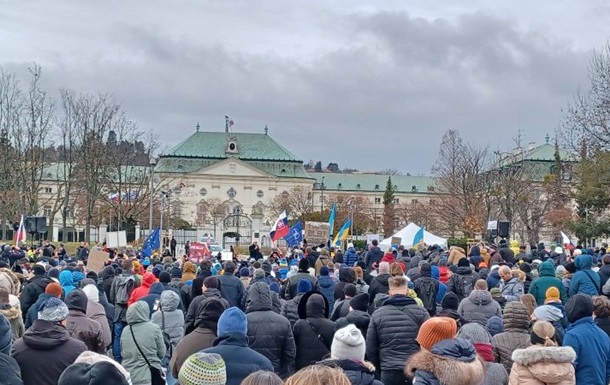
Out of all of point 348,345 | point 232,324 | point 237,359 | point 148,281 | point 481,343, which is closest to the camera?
point 348,345

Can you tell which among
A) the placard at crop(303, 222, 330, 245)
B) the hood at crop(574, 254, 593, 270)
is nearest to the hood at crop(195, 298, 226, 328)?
the hood at crop(574, 254, 593, 270)

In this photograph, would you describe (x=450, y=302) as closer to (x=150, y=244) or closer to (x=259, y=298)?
(x=259, y=298)

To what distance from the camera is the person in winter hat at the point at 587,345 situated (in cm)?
792

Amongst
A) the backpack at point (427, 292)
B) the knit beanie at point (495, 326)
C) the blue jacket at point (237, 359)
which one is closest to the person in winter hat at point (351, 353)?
the blue jacket at point (237, 359)

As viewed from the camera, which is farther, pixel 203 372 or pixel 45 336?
pixel 45 336

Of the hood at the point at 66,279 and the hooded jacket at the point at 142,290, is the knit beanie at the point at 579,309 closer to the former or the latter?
the hooded jacket at the point at 142,290

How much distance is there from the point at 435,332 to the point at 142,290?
7437 mm

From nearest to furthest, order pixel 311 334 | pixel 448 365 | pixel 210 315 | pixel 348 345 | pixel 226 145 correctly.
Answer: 1. pixel 448 365
2. pixel 348 345
3. pixel 210 315
4. pixel 311 334
5. pixel 226 145

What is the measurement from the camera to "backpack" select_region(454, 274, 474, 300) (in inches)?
586

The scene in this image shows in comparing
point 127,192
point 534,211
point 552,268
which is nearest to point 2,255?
point 552,268

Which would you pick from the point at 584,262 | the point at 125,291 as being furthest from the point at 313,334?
the point at 584,262

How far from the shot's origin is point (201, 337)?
825 cm

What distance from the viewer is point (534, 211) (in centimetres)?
6122

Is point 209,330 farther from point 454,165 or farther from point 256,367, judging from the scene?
point 454,165
